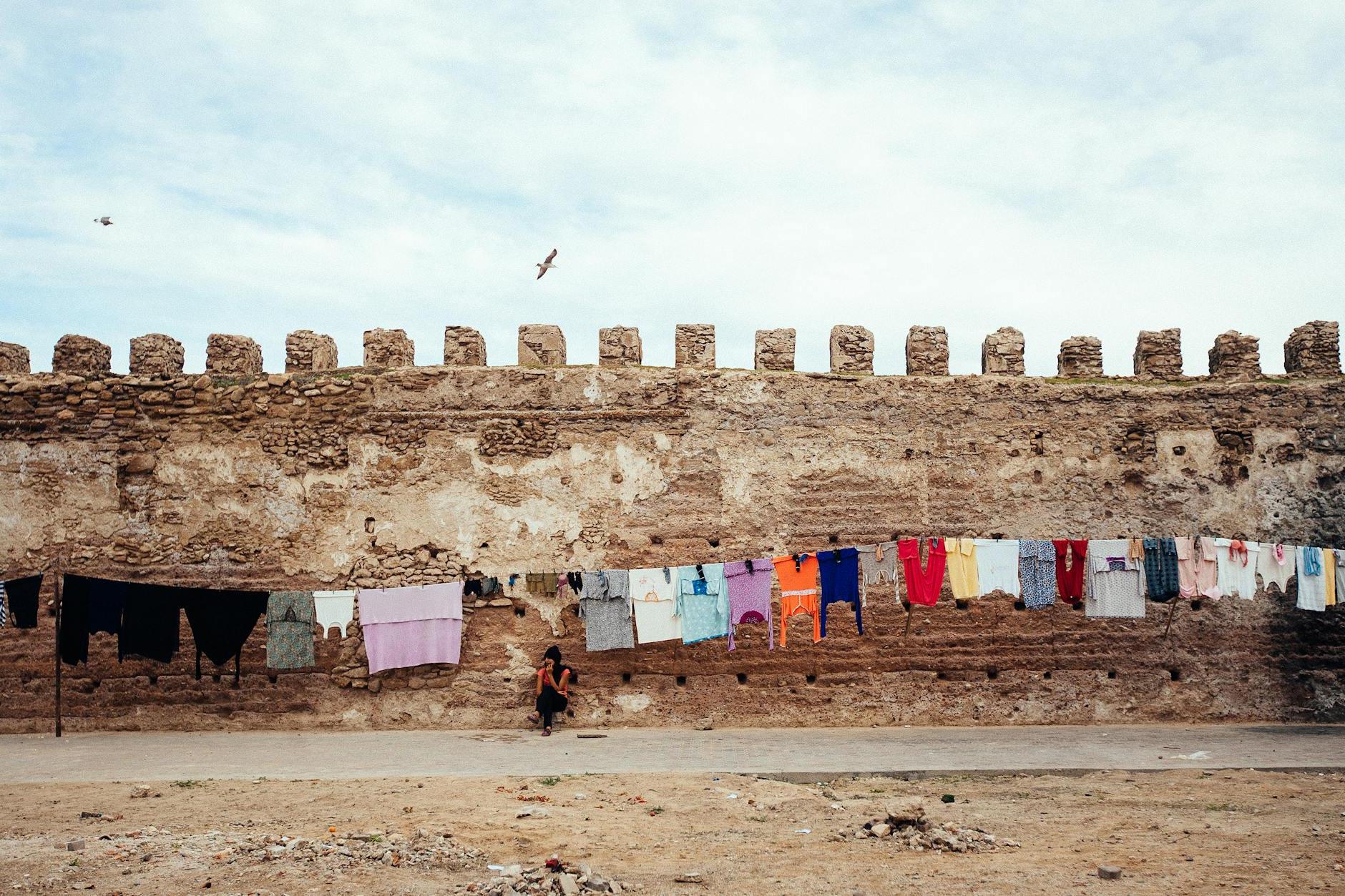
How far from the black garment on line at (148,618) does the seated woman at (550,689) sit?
3.73 metres

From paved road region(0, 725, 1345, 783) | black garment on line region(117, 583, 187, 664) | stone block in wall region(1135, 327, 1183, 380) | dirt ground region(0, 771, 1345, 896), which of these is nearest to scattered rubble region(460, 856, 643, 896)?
dirt ground region(0, 771, 1345, 896)

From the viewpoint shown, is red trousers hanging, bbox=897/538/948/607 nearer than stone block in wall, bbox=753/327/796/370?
Yes

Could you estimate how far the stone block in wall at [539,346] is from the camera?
41.9 ft

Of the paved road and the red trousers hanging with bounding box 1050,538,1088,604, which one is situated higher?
the red trousers hanging with bounding box 1050,538,1088,604

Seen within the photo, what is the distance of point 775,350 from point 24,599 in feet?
27.3

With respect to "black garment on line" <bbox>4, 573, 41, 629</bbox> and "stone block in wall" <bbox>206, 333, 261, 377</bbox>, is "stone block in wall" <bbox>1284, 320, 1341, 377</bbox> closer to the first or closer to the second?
"stone block in wall" <bbox>206, 333, 261, 377</bbox>

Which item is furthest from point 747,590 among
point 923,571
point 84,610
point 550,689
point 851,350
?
point 84,610

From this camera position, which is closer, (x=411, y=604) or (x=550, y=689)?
(x=550, y=689)

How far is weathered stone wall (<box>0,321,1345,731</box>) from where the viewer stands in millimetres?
11992

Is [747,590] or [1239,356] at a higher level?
[1239,356]

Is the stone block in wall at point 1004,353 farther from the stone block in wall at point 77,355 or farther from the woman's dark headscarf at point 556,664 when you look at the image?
the stone block in wall at point 77,355

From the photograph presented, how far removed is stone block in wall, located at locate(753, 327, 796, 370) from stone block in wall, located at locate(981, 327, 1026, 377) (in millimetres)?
2203

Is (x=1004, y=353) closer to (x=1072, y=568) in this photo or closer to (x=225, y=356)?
(x=1072, y=568)

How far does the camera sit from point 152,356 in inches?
495
